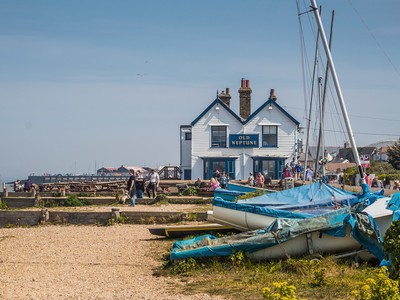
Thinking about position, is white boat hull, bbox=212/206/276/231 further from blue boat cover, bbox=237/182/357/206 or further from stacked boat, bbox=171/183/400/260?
blue boat cover, bbox=237/182/357/206

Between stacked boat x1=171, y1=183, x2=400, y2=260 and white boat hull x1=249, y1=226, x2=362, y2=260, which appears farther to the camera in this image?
white boat hull x1=249, y1=226, x2=362, y2=260

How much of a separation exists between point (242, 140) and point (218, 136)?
6.28 feet


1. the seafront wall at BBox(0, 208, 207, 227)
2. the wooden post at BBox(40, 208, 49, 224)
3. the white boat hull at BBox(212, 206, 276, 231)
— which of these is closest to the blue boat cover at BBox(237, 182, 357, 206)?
the seafront wall at BBox(0, 208, 207, 227)

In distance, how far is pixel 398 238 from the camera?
38.4ft

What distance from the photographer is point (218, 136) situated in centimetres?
5591

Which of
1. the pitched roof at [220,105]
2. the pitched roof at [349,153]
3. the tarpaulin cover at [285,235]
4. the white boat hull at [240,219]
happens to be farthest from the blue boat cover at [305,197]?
the pitched roof at [349,153]

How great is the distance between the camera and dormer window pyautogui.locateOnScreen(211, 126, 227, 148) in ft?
183

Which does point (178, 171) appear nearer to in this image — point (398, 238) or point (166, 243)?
point (166, 243)

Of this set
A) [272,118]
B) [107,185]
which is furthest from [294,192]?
[272,118]

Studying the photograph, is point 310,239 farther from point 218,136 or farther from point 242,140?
point 218,136

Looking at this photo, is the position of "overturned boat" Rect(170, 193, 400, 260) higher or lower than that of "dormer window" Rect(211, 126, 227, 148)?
lower

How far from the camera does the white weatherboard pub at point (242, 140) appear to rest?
5534 cm

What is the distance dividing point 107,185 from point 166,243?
24.9 m

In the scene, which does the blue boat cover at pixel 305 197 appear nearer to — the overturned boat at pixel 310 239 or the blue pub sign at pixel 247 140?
the overturned boat at pixel 310 239
